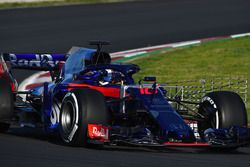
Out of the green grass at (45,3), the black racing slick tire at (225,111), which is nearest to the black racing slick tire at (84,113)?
the black racing slick tire at (225,111)

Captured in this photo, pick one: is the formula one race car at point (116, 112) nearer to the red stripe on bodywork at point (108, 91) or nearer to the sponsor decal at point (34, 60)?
the red stripe on bodywork at point (108, 91)

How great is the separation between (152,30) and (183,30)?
0.89 m

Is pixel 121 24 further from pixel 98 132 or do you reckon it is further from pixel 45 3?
pixel 98 132

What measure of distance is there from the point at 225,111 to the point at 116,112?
1453mm

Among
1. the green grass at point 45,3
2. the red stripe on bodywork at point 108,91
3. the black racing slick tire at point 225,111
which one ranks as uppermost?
the green grass at point 45,3

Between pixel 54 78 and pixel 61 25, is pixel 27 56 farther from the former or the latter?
pixel 61 25

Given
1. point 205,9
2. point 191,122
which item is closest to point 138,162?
point 191,122

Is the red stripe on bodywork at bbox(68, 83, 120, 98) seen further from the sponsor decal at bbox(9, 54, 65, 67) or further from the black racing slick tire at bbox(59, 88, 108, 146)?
the sponsor decal at bbox(9, 54, 65, 67)

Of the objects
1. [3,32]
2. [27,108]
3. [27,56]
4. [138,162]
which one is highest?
[3,32]

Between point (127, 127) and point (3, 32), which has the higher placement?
point (3, 32)

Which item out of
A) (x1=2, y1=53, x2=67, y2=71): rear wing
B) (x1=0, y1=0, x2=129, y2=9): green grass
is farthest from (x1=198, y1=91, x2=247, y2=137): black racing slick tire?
(x1=0, y1=0, x2=129, y2=9): green grass

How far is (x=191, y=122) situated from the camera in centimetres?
1210

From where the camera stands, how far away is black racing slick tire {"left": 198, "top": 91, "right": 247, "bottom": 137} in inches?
452

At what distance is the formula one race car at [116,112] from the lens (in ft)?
35.7
